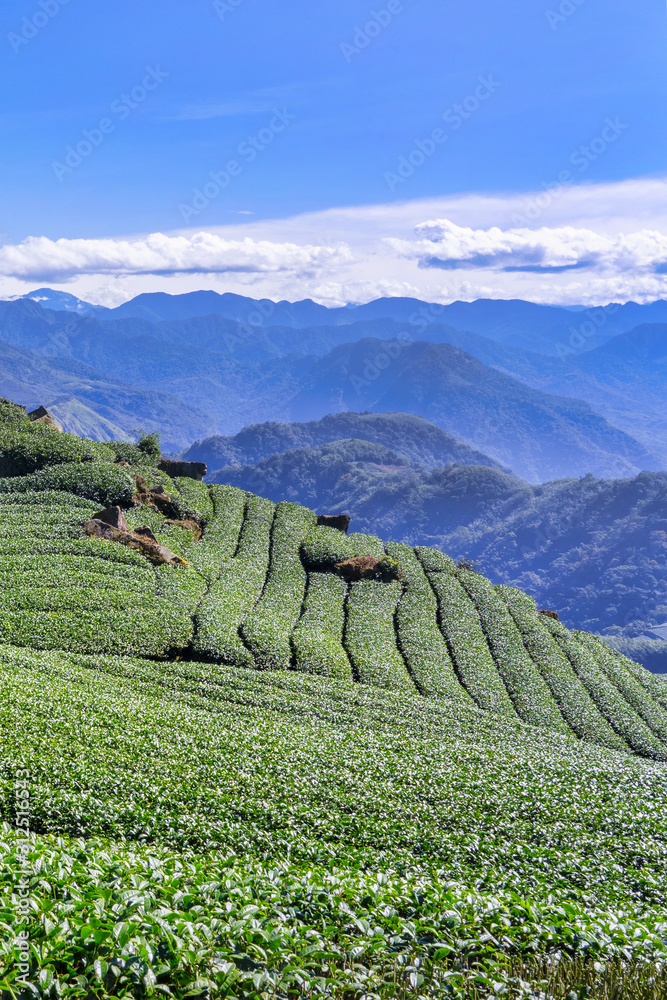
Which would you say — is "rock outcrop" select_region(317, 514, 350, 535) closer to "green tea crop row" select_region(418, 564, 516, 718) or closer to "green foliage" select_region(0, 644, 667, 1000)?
"green tea crop row" select_region(418, 564, 516, 718)

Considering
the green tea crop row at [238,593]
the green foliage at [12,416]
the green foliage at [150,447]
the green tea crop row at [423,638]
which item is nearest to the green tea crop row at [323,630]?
the green tea crop row at [238,593]

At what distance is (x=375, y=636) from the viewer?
48594mm

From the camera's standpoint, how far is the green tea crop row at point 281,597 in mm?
41344

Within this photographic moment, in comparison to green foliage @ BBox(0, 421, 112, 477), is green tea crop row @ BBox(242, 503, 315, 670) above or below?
below

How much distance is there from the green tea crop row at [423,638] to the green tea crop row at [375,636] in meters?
0.83

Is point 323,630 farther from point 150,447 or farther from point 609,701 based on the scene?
point 150,447

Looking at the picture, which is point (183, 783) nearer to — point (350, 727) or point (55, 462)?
point (350, 727)

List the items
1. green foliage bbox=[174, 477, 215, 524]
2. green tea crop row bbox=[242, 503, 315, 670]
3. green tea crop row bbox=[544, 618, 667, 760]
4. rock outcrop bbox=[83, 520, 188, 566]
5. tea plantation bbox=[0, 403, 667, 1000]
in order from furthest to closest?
green foliage bbox=[174, 477, 215, 524] → rock outcrop bbox=[83, 520, 188, 566] → green tea crop row bbox=[544, 618, 667, 760] → green tea crop row bbox=[242, 503, 315, 670] → tea plantation bbox=[0, 403, 667, 1000]

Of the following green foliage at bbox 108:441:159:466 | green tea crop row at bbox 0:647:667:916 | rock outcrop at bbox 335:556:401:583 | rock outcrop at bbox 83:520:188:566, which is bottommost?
green tea crop row at bbox 0:647:667:916

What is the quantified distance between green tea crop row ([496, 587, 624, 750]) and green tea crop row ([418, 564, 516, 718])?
4.38 metres

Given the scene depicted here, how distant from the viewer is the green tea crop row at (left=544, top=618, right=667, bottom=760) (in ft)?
142

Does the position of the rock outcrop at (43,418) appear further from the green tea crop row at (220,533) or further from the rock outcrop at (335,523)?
the rock outcrop at (335,523)

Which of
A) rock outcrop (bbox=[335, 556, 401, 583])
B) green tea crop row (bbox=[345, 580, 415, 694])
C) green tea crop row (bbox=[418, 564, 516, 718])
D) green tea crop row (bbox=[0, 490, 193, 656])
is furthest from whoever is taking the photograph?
rock outcrop (bbox=[335, 556, 401, 583])

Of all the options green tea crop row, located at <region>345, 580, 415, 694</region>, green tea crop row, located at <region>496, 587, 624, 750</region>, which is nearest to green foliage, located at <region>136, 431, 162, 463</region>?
green tea crop row, located at <region>345, 580, 415, 694</region>
